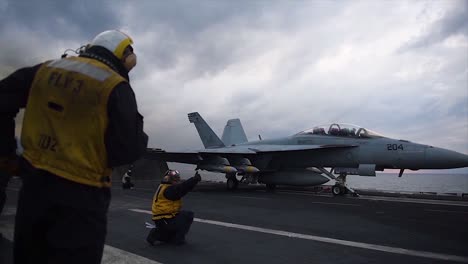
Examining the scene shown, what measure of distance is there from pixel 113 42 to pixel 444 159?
1369 cm

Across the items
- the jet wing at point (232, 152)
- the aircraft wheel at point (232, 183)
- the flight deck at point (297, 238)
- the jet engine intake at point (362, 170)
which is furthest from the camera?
the aircraft wheel at point (232, 183)

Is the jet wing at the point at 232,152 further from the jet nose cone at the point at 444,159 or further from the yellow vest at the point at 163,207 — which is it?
the yellow vest at the point at 163,207

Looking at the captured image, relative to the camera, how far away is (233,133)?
27.2 meters

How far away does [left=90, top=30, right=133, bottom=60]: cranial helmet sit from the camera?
6.92ft

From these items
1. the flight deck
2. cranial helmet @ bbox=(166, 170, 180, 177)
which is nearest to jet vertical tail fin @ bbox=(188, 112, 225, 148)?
the flight deck

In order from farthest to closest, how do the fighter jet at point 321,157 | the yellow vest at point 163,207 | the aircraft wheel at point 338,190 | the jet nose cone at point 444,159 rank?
1. the aircraft wheel at point 338,190
2. the fighter jet at point 321,157
3. the jet nose cone at point 444,159
4. the yellow vest at point 163,207

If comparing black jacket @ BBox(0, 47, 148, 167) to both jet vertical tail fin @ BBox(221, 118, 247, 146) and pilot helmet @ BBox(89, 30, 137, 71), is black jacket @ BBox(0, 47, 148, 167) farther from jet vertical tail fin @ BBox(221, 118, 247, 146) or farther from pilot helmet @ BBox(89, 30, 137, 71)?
jet vertical tail fin @ BBox(221, 118, 247, 146)

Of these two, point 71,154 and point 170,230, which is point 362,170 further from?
point 71,154

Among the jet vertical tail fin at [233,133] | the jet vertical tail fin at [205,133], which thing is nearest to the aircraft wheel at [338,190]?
the jet vertical tail fin at [205,133]

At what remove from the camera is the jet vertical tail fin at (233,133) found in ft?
88.9

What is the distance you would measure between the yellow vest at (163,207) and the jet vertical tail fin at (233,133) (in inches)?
830

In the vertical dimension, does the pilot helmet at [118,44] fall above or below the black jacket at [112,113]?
above

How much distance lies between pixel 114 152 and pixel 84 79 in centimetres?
41

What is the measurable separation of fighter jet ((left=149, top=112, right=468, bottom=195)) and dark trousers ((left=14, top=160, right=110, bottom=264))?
45.5ft
